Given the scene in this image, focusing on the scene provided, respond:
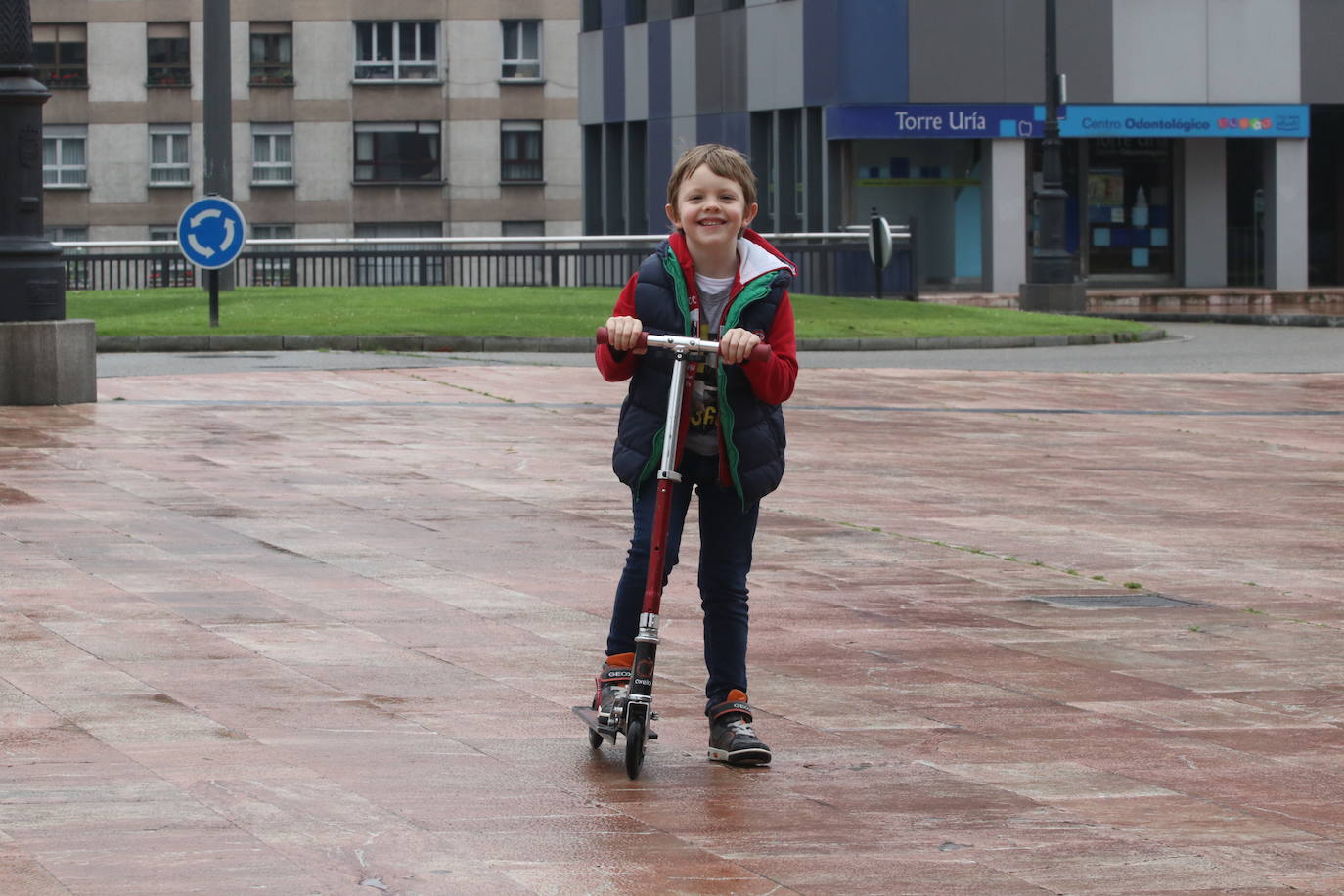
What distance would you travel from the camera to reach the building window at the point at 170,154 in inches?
2584

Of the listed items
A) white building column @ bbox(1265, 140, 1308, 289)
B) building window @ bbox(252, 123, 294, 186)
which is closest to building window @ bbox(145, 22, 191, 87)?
building window @ bbox(252, 123, 294, 186)

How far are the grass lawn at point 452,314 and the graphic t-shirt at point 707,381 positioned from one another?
18.3 m

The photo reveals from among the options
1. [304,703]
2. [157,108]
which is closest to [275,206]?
[157,108]

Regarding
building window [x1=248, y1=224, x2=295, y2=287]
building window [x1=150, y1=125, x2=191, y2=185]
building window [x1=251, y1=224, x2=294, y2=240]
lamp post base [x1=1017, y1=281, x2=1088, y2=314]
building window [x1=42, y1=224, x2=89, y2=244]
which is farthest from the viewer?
building window [x1=251, y1=224, x2=294, y2=240]

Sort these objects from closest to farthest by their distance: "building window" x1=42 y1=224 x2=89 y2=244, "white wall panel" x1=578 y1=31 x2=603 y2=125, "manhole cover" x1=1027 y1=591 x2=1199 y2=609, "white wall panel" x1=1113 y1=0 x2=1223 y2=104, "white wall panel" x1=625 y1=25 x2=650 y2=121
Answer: "manhole cover" x1=1027 y1=591 x2=1199 y2=609 → "white wall panel" x1=1113 y1=0 x2=1223 y2=104 → "white wall panel" x1=625 y1=25 x2=650 y2=121 → "white wall panel" x1=578 y1=31 x2=603 y2=125 → "building window" x1=42 y1=224 x2=89 y2=244

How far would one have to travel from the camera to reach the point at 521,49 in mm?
66812

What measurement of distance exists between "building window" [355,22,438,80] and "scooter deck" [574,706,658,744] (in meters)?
61.8

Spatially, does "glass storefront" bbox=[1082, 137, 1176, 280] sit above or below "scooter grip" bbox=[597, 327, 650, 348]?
above

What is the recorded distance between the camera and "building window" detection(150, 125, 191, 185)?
215 feet

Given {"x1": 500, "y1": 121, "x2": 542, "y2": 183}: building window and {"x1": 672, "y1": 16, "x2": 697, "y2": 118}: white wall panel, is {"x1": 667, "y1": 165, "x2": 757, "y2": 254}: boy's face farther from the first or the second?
{"x1": 500, "y1": 121, "x2": 542, "y2": 183}: building window

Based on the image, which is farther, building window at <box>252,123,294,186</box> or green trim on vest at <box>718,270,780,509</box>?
building window at <box>252,123,294,186</box>

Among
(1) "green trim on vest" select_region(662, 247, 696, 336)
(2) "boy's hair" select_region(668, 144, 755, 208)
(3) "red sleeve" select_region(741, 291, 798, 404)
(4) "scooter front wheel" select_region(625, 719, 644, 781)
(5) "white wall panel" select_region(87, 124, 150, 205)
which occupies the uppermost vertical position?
(5) "white wall panel" select_region(87, 124, 150, 205)

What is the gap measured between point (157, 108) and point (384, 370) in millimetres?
48610

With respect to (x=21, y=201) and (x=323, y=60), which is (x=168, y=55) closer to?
(x=323, y=60)
